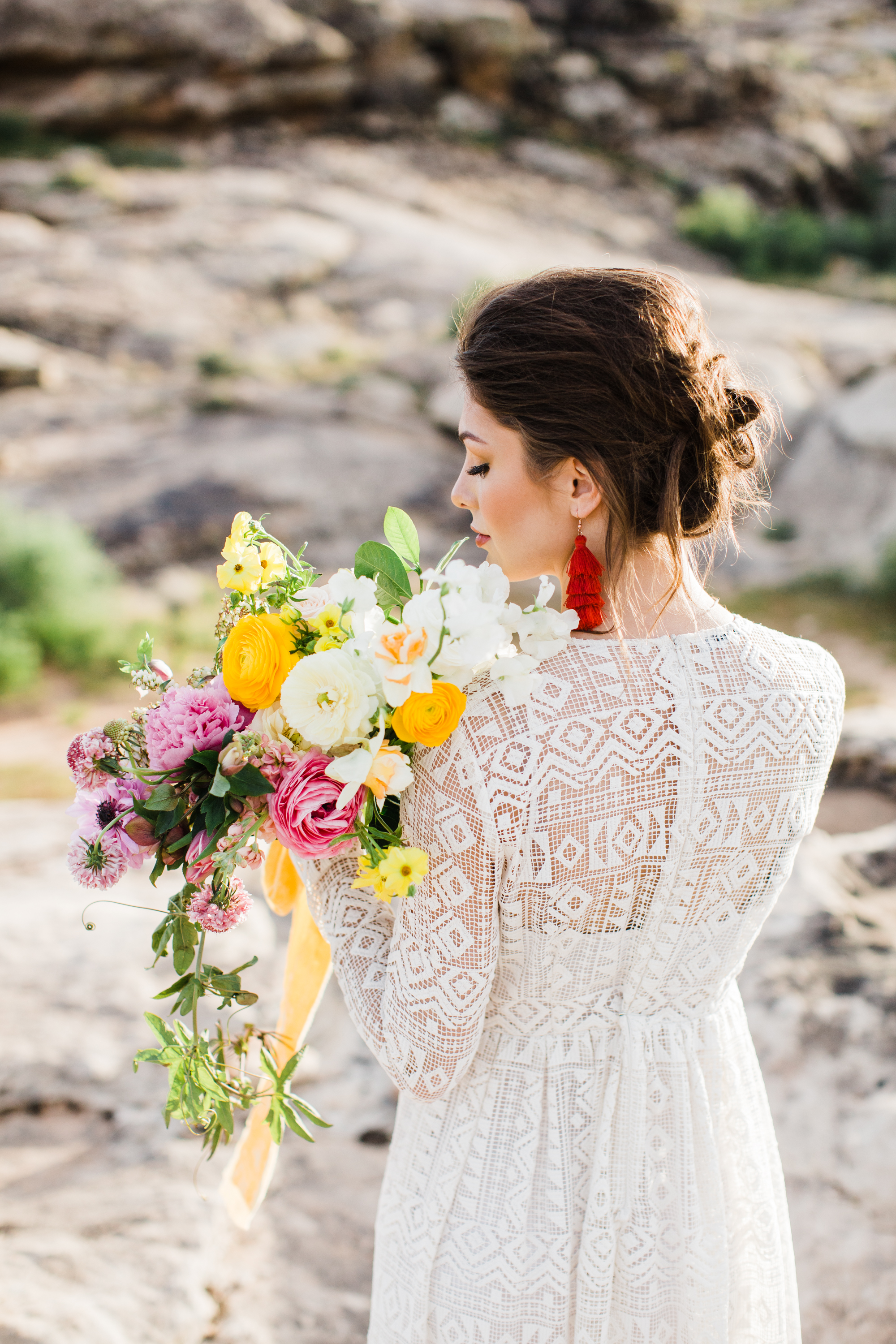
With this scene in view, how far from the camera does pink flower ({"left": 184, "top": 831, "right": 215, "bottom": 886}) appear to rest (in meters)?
1.29

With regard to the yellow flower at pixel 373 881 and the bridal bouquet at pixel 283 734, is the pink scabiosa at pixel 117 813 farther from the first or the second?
the yellow flower at pixel 373 881

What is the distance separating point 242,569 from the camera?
1418 mm

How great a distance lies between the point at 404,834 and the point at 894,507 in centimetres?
977

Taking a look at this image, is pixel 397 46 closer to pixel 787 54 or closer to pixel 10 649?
pixel 787 54

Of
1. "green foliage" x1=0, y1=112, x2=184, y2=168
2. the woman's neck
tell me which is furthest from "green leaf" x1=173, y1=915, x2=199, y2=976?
"green foliage" x1=0, y1=112, x2=184, y2=168

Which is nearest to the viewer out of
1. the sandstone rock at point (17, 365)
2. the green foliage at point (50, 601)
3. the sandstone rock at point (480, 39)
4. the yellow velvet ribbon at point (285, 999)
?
the yellow velvet ribbon at point (285, 999)

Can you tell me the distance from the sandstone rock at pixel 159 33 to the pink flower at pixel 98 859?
19.7 m

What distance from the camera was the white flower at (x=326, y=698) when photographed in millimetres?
1180

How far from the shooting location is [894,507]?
9680mm

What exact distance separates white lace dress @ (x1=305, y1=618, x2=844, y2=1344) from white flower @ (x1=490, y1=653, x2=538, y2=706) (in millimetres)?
34

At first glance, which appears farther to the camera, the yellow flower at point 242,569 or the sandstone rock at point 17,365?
the sandstone rock at point 17,365

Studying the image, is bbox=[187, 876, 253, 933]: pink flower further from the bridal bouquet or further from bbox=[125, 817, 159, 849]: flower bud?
bbox=[125, 817, 159, 849]: flower bud

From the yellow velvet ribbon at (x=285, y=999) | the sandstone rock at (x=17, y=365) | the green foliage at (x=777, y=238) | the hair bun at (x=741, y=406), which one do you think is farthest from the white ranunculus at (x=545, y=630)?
the green foliage at (x=777, y=238)

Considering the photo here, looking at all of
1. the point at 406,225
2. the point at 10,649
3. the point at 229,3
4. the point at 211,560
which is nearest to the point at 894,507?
the point at 211,560
